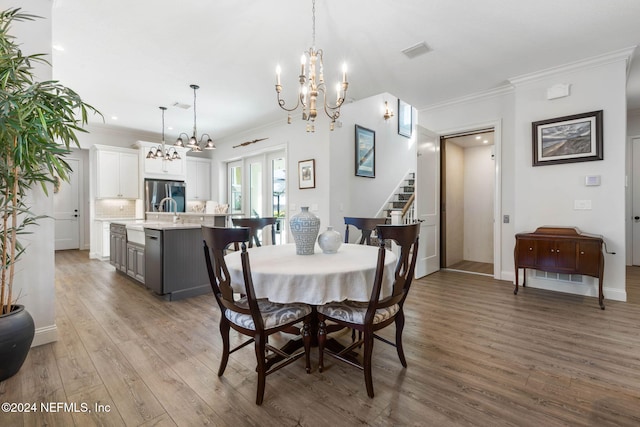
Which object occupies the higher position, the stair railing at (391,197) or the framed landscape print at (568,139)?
the framed landscape print at (568,139)

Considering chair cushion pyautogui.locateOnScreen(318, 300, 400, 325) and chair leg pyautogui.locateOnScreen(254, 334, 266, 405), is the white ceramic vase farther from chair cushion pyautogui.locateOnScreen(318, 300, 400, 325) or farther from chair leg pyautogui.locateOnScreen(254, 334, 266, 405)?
chair leg pyautogui.locateOnScreen(254, 334, 266, 405)

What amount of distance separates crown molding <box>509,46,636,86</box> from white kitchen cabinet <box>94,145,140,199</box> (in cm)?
733

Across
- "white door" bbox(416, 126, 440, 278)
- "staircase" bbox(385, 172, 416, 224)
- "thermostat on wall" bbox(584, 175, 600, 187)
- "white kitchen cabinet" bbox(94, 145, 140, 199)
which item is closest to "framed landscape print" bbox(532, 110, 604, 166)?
"thermostat on wall" bbox(584, 175, 600, 187)

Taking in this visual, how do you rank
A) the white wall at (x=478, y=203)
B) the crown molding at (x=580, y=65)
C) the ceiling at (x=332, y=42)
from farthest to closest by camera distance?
1. the white wall at (x=478, y=203)
2. the crown molding at (x=580, y=65)
3. the ceiling at (x=332, y=42)

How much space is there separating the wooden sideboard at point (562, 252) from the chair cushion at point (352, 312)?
2.54 metres

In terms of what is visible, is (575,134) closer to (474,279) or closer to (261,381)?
(474,279)

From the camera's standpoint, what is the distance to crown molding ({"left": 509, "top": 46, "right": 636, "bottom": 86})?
323cm

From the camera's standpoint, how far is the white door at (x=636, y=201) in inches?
203

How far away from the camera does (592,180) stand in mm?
3434

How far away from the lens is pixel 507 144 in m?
4.18

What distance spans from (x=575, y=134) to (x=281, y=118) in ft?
14.7

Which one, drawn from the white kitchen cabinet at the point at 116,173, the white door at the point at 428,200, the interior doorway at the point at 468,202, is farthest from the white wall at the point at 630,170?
the white kitchen cabinet at the point at 116,173

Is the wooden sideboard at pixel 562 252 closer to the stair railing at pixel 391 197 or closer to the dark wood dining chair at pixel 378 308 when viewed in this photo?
the dark wood dining chair at pixel 378 308

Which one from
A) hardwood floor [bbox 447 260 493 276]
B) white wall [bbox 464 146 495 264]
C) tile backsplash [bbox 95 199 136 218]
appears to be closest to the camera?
hardwood floor [bbox 447 260 493 276]
